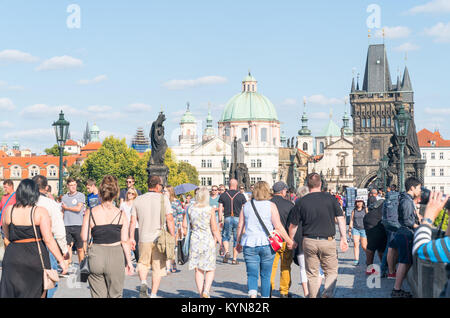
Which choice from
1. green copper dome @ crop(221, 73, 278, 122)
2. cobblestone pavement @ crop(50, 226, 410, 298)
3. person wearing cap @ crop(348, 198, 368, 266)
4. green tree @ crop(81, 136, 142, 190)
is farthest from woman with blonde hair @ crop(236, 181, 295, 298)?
green copper dome @ crop(221, 73, 278, 122)

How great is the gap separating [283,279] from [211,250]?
111 centimetres

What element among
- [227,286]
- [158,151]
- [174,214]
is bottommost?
[227,286]

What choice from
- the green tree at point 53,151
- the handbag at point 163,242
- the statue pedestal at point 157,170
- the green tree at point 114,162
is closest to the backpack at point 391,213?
the handbag at point 163,242

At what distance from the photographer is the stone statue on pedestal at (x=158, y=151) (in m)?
17.9

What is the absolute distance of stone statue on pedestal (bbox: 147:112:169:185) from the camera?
17.9 metres

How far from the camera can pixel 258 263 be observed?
350 inches

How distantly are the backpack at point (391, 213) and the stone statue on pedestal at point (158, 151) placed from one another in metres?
8.34

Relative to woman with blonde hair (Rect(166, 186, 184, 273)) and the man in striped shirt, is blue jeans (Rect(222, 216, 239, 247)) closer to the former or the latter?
woman with blonde hair (Rect(166, 186, 184, 273))

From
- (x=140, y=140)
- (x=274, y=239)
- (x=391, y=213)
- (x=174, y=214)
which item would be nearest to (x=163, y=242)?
(x=274, y=239)

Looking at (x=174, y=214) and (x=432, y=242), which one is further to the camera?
(x=174, y=214)

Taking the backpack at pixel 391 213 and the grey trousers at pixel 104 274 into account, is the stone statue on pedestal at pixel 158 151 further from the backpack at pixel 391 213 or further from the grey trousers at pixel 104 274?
the grey trousers at pixel 104 274

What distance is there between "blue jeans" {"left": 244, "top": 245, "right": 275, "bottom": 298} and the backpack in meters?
2.40

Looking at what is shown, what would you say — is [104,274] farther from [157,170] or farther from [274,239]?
[157,170]

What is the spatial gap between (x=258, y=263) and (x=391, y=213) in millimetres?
2618
